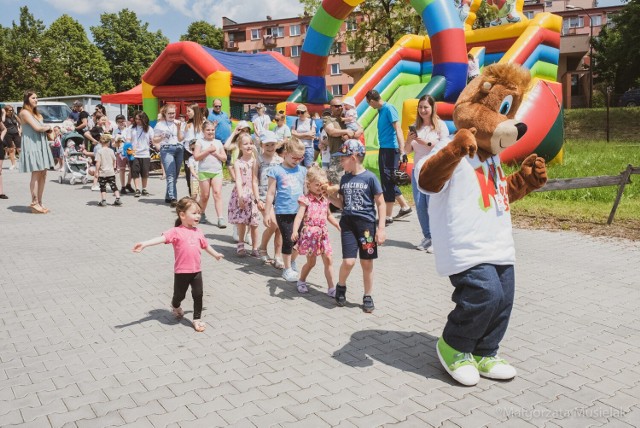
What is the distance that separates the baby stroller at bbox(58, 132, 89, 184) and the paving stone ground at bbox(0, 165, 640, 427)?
27.0ft

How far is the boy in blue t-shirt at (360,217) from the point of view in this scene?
5.28m

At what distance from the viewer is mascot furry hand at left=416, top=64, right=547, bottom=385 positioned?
3764mm

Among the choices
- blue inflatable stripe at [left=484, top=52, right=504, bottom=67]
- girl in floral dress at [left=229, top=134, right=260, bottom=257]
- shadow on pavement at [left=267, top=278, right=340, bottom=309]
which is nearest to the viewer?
shadow on pavement at [left=267, top=278, right=340, bottom=309]

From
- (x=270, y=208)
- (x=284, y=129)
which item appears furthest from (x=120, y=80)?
(x=270, y=208)

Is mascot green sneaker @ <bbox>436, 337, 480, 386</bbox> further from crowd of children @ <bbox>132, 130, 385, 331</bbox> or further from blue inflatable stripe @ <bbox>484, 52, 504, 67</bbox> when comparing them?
blue inflatable stripe @ <bbox>484, 52, 504, 67</bbox>

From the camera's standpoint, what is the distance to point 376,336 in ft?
15.6

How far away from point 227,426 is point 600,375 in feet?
8.17

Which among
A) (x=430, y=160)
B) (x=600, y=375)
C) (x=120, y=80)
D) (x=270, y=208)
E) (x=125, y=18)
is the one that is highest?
(x=125, y=18)

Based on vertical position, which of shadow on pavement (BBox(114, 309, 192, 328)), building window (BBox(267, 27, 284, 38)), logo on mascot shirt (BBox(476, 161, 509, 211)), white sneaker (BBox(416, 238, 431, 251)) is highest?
building window (BBox(267, 27, 284, 38))

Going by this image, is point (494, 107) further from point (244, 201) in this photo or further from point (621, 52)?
point (621, 52)

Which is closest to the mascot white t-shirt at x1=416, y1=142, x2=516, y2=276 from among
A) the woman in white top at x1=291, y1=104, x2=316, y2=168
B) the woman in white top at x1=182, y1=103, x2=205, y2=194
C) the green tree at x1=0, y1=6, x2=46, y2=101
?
the woman in white top at x1=291, y1=104, x2=316, y2=168

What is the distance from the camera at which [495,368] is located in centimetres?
392

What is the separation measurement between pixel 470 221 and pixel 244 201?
4080 millimetres

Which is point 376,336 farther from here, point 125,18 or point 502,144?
point 125,18
